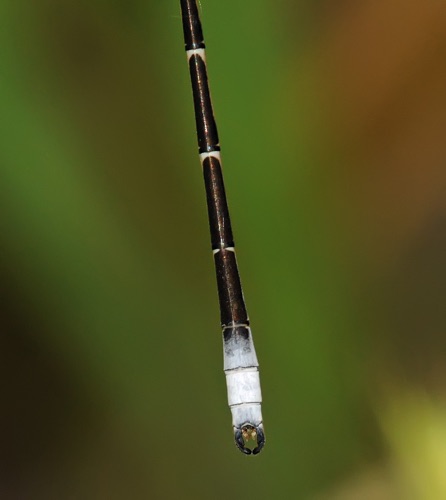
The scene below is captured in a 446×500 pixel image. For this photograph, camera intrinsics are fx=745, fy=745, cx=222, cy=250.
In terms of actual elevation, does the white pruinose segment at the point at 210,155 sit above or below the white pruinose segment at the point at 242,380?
above

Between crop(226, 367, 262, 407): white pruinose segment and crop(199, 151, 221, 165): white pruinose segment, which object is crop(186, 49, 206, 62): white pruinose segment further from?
crop(226, 367, 262, 407): white pruinose segment

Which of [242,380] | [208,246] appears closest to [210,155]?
[208,246]

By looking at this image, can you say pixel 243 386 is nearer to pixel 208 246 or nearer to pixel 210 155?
pixel 208 246

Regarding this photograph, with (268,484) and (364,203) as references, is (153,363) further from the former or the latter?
(364,203)

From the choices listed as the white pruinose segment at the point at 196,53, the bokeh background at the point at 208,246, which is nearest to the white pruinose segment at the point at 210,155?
the bokeh background at the point at 208,246

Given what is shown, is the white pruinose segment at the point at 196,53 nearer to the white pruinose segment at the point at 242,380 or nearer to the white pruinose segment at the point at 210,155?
the white pruinose segment at the point at 210,155

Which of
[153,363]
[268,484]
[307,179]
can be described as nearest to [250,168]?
[307,179]

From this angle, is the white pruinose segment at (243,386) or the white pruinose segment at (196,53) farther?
the white pruinose segment at (196,53)

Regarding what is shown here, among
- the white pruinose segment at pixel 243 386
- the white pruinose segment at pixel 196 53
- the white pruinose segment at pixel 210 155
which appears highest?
the white pruinose segment at pixel 196 53
